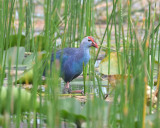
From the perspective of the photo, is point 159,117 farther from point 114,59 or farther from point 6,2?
point 114,59

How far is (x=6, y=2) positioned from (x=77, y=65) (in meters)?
1.14

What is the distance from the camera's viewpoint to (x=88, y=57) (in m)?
3.17

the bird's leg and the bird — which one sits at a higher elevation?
the bird

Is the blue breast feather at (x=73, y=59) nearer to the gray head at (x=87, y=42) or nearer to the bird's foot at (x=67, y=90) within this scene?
the gray head at (x=87, y=42)

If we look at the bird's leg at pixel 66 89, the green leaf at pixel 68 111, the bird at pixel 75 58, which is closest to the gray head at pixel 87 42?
the bird at pixel 75 58

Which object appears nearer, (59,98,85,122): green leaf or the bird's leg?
(59,98,85,122): green leaf

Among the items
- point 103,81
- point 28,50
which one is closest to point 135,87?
point 103,81

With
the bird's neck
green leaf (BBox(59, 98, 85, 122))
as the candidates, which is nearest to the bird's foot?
the bird's neck

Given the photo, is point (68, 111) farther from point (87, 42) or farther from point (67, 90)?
point (87, 42)

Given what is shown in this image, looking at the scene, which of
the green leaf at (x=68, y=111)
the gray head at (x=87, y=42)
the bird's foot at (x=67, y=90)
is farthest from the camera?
the gray head at (x=87, y=42)

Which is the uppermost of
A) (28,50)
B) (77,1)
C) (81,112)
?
(77,1)

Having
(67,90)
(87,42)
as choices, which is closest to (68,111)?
(67,90)

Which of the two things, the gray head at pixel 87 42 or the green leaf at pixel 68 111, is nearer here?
the green leaf at pixel 68 111

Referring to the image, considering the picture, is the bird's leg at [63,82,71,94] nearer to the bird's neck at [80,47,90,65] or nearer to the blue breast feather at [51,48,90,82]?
the blue breast feather at [51,48,90,82]
